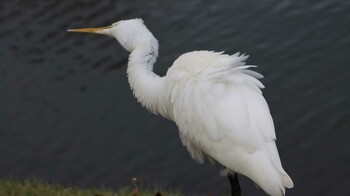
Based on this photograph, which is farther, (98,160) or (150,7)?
(150,7)

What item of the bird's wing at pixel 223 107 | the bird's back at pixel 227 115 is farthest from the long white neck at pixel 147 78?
the bird's wing at pixel 223 107

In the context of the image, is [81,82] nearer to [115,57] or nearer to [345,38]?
[115,57]

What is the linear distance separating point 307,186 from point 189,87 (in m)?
2.53

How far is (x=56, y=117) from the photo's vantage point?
1088 cm

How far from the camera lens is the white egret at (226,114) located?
20.8ft

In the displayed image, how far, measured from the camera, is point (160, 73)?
11.1 metres

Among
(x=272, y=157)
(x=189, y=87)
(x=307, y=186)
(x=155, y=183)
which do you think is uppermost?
(x=189, y=87)

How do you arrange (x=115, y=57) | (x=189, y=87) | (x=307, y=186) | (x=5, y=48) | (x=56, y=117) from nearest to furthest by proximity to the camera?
(x=189, y=87), (x=307, y=186), (x=56, y=117), (x=115, y=57), (x=5, y=48)

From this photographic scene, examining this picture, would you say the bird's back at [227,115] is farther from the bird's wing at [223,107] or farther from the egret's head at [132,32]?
the egret's head at [132,32]

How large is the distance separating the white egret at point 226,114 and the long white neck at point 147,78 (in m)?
0.03

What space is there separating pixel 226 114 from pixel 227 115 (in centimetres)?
1

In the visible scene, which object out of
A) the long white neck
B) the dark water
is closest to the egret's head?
the long white neck

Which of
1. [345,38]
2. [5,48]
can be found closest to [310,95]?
[345,38]

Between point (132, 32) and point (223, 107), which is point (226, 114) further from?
point (132, 32)
